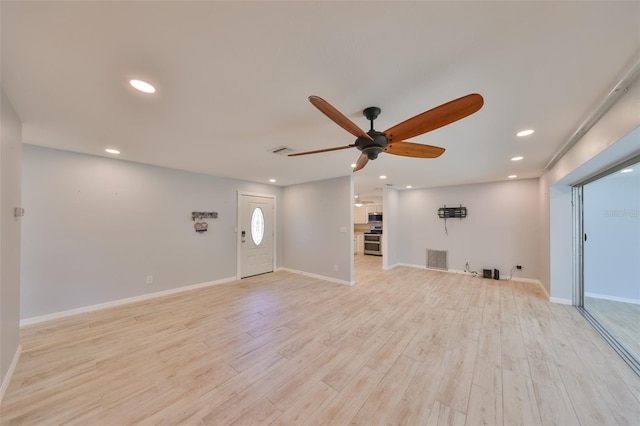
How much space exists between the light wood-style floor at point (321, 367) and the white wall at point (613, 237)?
3.87 ft

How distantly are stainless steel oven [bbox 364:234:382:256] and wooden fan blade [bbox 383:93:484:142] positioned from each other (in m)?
7.36

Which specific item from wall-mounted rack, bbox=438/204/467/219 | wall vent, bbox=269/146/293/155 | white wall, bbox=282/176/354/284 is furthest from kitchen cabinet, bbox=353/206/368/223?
wall vent, bbox=269/146/293/155

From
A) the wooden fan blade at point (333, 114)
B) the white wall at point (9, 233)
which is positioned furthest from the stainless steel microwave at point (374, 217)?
the white wall at point (9, 233)

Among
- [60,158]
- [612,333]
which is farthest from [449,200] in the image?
[60,158]

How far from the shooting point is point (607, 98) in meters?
1.82

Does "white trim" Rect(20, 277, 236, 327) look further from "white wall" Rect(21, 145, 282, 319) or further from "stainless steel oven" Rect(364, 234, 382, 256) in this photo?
"stainless steel oven" Rect(364, 234, 382, 256)

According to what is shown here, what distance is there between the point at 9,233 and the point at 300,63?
9.62 ft

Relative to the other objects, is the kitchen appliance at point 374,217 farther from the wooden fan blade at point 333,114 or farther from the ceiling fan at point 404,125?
the wooden fan blade at point 333,114

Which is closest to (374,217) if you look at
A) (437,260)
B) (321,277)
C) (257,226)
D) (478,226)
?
(437,260)

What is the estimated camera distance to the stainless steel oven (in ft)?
29.1

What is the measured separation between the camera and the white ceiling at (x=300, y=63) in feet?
3.69

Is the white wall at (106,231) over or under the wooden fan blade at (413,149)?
under

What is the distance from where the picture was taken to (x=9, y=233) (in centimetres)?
199

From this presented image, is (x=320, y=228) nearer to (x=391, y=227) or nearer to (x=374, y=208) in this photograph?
(x=391, y=227)
